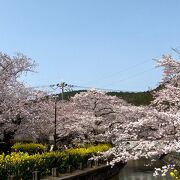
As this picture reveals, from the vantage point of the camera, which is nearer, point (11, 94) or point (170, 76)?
point (170, 76)

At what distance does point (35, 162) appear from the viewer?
62.8ft

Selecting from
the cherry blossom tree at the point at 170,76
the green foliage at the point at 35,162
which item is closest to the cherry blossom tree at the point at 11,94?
the green foliage at the point at 35,162

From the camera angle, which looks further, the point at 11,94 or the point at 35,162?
the point at 11,94

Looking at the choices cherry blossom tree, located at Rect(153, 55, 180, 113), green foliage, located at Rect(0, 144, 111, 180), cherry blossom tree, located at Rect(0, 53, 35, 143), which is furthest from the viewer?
cherry blossom tree, located at Rect(0, 53, 35, 143)

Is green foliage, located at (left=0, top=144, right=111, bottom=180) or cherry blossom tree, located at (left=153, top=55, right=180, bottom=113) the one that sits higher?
cherry blossom tree, located at (left=153, top=55, right=180, bottom=113)

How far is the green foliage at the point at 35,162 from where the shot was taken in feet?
54.9

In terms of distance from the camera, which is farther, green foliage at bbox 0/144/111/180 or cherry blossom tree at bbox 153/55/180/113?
cherry blossom tree at bbox 153/55/180/113

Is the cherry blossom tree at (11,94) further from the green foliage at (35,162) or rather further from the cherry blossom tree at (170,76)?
the cherry blossom tree at (170,76)

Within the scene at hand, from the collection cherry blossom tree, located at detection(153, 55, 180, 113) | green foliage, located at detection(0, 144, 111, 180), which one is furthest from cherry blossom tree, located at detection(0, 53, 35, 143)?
cherry blossom tree, located at detection(153, 55, 180, 113)

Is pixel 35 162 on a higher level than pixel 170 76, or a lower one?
lower

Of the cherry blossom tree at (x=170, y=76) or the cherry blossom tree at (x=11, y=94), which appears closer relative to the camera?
the cherry blossom tree at (x=170, y=76)

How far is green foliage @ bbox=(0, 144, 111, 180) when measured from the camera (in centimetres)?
1673

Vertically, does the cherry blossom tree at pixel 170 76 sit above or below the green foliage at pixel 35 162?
above

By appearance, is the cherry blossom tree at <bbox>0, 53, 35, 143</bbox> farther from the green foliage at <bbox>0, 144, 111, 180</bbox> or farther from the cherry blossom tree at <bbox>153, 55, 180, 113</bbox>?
the cherry blossom tree at <bbox>153, 55, 180, 113</bbox>
